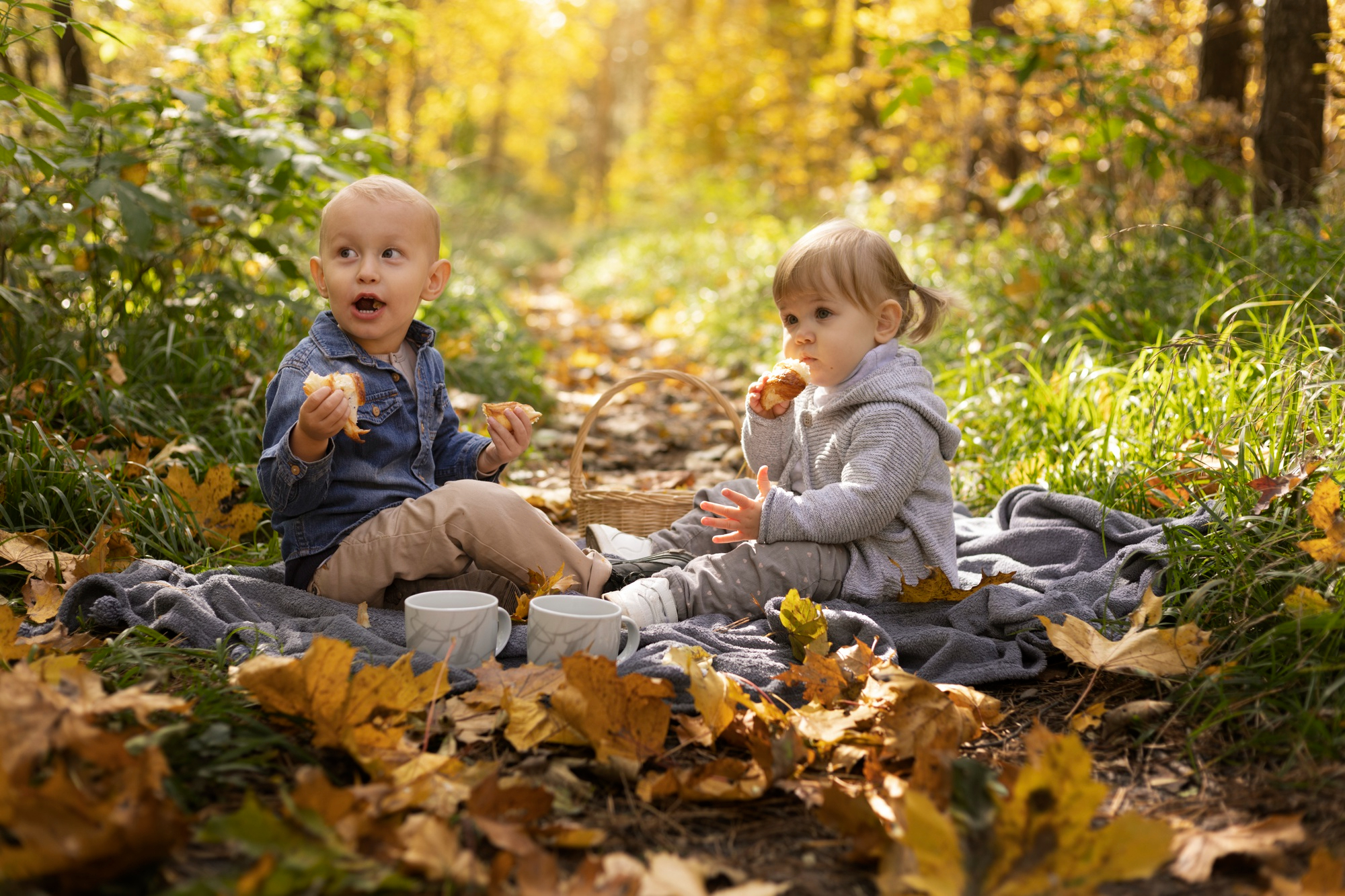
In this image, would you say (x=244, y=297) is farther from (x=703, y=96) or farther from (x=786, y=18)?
(x=703, y=96)

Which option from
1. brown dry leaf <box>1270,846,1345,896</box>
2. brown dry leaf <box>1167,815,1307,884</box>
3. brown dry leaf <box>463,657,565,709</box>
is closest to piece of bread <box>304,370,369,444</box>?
brown dry leaf <box>463,657,565,709</box>

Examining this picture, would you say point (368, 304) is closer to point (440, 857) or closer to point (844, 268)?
point (844, 268)

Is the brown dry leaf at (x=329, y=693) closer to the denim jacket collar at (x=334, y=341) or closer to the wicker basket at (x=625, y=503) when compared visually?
the denim jacket collar at (x=334, y=341)

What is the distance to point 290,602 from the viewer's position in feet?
7.91

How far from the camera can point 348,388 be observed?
228 cm

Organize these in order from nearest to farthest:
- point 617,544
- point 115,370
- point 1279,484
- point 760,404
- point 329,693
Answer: point 329,693 → point 1279,484 → point 760,404 → point 617,544 → point 115,370

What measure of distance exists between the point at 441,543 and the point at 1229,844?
1792mm

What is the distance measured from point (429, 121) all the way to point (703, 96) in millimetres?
4975

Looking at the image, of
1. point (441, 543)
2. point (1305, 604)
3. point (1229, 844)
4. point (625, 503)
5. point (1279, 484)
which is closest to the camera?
point (1229, 844)

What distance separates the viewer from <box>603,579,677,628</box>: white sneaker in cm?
252

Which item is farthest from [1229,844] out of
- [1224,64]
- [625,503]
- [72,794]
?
[1224,64]

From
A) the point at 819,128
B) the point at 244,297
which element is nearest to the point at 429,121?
the point at 819,128

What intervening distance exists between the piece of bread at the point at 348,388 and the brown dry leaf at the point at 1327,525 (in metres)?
2.12

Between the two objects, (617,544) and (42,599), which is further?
(617,544)
